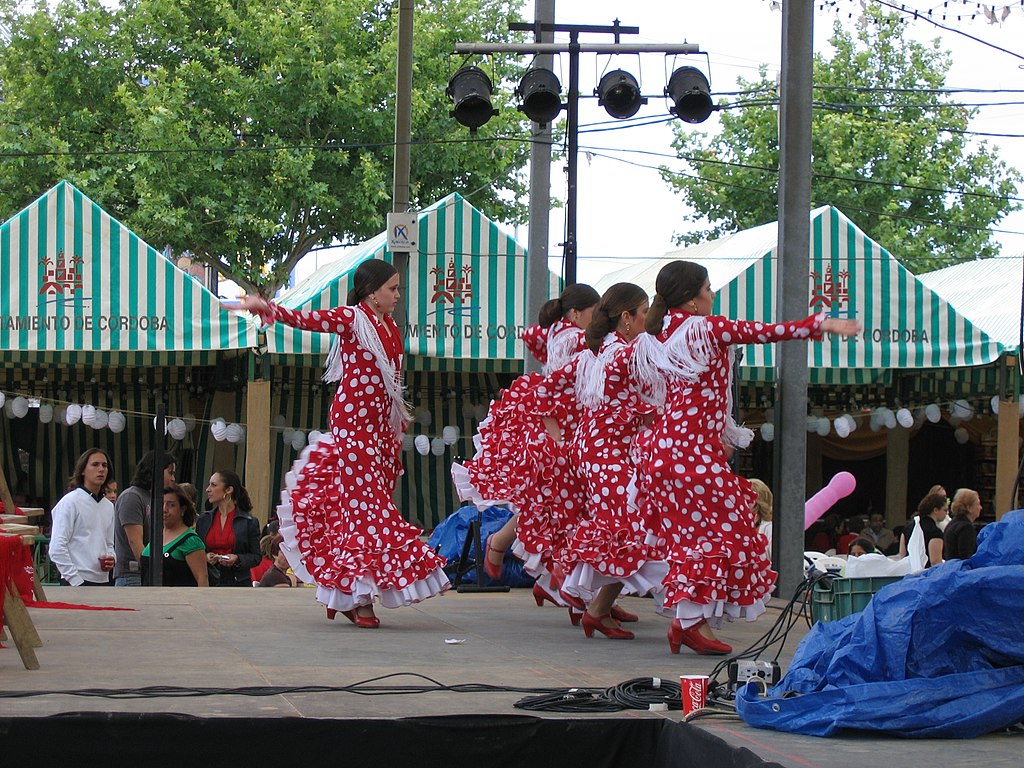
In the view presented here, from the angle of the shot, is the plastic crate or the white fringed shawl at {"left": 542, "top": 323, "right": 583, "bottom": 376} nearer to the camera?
the plastic crate

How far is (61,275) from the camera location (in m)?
13.0

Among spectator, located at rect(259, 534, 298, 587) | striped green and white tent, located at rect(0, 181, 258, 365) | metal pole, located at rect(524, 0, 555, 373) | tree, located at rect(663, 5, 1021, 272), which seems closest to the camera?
spectator, located at rect(259, 534, 298, 587)

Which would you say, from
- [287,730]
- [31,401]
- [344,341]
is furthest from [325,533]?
[31,401]

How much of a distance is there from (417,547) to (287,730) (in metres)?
2.64

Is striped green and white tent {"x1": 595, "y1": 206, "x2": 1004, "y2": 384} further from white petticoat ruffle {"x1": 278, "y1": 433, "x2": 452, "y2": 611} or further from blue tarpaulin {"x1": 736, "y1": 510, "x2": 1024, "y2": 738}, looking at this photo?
blue tarpaulin {"x1": 736, "y1": 510, "x2": 1024, "y2": 738}

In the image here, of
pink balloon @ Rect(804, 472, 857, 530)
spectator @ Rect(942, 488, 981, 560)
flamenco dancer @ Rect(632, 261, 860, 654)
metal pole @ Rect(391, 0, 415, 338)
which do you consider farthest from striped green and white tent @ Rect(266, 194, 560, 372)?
flamenco dancer @ Rect(632, 261, 860, 654)

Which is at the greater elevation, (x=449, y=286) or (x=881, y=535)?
(x=449, y=286)

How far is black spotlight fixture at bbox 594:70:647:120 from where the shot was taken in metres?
9.97

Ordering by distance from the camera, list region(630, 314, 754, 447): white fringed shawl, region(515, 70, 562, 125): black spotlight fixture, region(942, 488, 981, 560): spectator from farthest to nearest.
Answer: region(942, 488, 981, 560): spectator → region(515, 70, 562, 125): black spotlight fixture → region(630, 314, 754, 447): white fringed shawl

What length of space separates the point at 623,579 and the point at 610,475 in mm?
534

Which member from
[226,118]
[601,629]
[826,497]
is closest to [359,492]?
[601,629]

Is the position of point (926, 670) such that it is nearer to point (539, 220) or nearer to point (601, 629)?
point (601, 629)

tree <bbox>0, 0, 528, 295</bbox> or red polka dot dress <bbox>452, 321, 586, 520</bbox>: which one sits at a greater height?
tree <bbox>0, 0, 528, 295</bbox>

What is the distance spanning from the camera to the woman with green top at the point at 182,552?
859 cm
